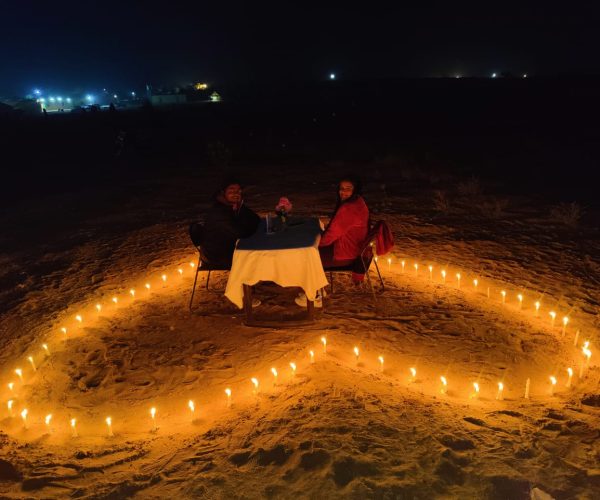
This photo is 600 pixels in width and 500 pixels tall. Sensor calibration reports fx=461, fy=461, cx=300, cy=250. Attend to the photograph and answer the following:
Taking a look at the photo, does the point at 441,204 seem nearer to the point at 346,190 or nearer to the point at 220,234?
the point at 346,190

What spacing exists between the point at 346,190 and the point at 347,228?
495 mm

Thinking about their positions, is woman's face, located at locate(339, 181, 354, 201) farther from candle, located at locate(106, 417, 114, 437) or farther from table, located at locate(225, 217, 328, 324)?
candle, located at locate(106, 417, 114, 437)

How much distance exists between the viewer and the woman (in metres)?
5.81

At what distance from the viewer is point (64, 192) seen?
1498 cm

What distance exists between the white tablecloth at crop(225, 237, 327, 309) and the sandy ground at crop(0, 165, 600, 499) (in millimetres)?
646

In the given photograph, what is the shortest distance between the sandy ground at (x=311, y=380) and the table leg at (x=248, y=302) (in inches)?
7.1

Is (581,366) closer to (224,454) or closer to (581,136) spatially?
(224,454)

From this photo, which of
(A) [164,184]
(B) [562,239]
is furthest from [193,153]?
(B) [562,239]

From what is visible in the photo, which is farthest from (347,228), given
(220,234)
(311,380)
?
(311,380)

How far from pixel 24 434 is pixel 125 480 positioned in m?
1.32

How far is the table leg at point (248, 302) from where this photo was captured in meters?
5.49

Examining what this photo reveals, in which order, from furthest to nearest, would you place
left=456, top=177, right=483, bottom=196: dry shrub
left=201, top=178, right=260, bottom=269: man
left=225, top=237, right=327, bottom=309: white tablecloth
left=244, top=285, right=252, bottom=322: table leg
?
1. left=456, top=177, right=483, bottom=196: dry shrub
2. left=201, top=178, right=260, bottom=269: man
3. left=244, top=285, right=252, bottom=322: table leg
4. left=225, top=237, right=327, bottom=309: white tablecloth

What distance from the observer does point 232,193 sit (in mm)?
6152

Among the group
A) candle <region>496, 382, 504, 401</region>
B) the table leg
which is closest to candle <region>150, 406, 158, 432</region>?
the table leg
